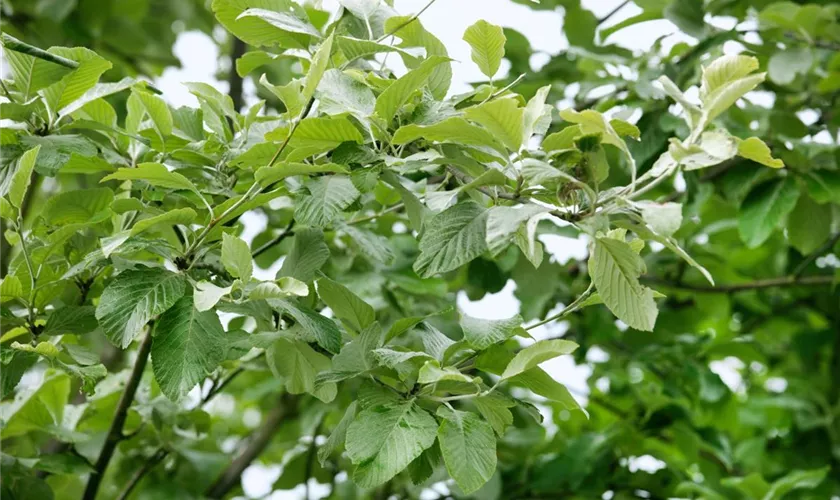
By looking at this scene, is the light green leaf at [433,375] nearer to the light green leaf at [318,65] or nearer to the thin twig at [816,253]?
the light green leaf at [318,65]

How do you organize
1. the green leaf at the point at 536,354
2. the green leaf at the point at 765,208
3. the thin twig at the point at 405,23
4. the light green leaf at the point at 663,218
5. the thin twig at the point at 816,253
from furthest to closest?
the thin twig at the point at 816,253, the green leaf at the point at 765,208, the thin twig at the point at 405,23, the green leaf at the point at 536,354, the light green leaf at the point at 663,218

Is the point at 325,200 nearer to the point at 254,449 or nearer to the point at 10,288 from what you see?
the point at 10,288

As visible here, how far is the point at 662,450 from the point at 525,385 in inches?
35.7

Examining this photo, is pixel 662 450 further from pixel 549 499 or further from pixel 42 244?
pixel 42 244

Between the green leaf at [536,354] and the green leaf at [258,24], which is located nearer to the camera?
Answer: the green leaf at [536,354]

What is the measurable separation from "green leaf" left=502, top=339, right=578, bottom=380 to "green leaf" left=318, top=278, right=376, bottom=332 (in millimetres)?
159

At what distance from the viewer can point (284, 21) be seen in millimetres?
Answer: 785

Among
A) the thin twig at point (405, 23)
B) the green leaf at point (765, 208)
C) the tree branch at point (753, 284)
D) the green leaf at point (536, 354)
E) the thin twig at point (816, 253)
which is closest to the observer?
the green leaf at point (536, 354)

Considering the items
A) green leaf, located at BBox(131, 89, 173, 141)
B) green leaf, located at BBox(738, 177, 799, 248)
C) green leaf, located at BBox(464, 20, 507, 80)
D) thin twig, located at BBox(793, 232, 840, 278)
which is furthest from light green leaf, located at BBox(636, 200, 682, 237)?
thin twig, located at BBox(793, 232, 840, 278)

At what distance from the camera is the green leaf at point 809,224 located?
1433 millimetres

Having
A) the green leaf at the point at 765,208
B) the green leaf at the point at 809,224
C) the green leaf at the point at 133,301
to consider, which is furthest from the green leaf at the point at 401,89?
the green leaf at the point at 809,224

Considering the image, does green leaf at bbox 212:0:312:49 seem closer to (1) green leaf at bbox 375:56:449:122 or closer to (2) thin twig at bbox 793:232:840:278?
(1) green leaf at bbox 375:56:449:122

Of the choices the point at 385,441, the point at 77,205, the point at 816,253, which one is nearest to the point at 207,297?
the point at 385,441

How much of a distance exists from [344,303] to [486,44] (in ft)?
0.83
